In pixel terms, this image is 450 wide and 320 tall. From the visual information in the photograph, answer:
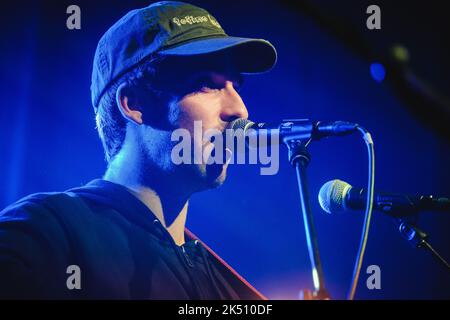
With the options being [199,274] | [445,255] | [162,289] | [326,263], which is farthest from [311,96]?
[162,289]

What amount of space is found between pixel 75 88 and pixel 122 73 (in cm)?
81

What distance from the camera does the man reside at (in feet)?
5.42

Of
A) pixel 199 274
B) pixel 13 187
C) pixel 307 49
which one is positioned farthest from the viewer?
pixel 307 49

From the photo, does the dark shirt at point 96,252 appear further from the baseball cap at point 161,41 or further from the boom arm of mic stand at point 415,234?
the boom arm of mic stand at point 415,234

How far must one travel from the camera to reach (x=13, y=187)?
2.48 metres

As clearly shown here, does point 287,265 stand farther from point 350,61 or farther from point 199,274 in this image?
point 350,61

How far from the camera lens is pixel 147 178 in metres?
1.97

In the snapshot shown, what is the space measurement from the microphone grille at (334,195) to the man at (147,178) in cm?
44

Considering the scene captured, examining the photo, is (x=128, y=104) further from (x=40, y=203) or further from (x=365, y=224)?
(x=365, y=224)

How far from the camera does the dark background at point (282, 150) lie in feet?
8.42

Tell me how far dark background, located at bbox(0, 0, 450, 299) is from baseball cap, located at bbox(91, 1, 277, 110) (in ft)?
1.90

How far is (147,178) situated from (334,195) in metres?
0.78

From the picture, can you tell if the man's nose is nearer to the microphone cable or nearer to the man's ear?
the man's ear

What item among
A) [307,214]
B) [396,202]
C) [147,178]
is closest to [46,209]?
[147,178]
